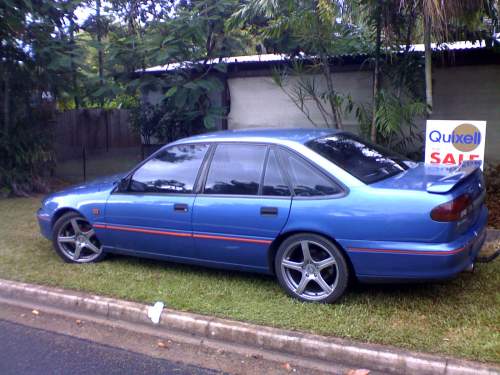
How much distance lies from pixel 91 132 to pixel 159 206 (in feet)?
39.8

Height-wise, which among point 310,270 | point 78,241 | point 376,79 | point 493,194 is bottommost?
point 78,241

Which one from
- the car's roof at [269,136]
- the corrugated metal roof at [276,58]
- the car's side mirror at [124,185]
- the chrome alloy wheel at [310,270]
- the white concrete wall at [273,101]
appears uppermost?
the corrugated metal roof at [276,58]

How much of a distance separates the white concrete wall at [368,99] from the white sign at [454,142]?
127 inches

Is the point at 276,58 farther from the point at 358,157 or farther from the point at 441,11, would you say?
the point at 358,157

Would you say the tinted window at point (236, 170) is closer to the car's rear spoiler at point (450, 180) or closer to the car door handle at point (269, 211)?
the car door handle at point (269, 211)

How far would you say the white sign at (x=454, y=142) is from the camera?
6.19 m

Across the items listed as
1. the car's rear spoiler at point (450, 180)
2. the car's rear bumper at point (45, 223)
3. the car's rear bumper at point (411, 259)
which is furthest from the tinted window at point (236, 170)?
the car's rear bumper at point (45, 223)

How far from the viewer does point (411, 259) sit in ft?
14.3

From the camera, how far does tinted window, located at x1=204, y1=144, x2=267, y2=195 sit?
519 centimetres

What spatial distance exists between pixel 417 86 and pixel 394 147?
Answer: 1118mm

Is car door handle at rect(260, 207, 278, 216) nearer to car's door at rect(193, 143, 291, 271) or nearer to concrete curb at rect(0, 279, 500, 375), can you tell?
car's door at rect(193, 143, 291, 271)

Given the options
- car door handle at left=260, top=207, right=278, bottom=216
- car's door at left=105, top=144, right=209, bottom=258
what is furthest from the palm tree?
car door handle at left=260, top=207, right=278, bottom=216

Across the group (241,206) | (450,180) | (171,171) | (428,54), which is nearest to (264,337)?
(241,206)

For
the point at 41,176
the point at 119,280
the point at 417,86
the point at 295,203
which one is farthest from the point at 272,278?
the point at 41,176
